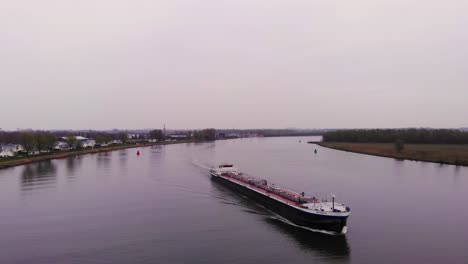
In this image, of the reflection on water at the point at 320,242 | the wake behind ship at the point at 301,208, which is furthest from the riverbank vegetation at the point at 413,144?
the reflection on water at the point at 320,242

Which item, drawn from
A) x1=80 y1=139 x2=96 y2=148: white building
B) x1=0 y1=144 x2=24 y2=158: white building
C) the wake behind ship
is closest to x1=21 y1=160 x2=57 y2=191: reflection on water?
x1=0 y1=144 x2=24 y2=158: white building

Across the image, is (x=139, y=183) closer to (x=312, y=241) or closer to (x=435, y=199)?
(x=312, y=241)

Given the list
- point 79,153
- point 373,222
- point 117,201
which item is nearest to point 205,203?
point 117,201

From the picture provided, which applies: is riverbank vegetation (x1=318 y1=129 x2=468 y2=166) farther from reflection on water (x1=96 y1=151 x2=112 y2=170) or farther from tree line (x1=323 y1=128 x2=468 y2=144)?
reflection on water (x1=96 y1=151 x2=112 y2=170)

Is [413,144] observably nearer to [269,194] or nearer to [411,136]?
A: [411,136]

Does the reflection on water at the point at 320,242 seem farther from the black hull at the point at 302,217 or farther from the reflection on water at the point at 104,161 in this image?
the reflection on water at the point at 104,161

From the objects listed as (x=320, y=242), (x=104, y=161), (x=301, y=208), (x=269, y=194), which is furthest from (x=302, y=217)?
(x=104, y=161)
